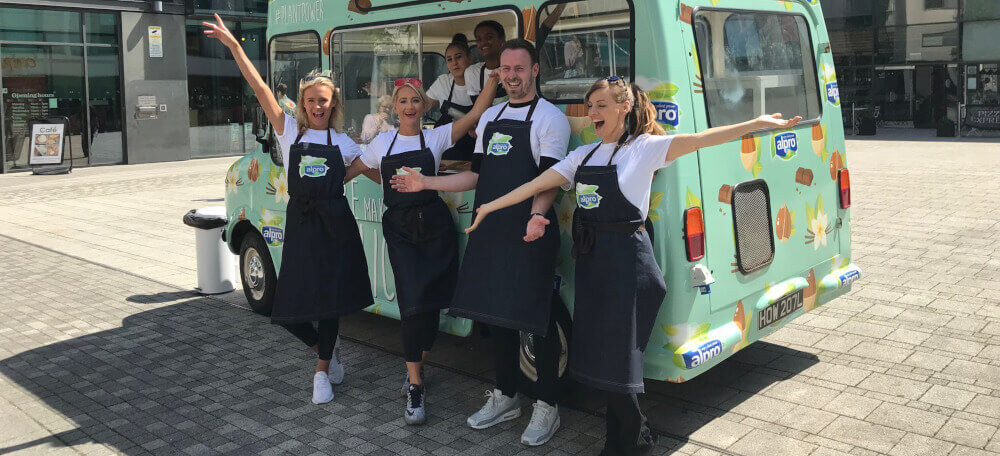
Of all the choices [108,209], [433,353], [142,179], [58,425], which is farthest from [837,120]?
[142,179]

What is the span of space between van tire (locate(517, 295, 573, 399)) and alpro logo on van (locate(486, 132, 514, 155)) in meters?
0.78

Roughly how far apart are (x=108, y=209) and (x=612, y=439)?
11219 mm

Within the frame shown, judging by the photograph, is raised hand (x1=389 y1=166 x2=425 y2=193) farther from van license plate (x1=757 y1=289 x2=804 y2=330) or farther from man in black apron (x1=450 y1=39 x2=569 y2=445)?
van license plate (x1=757 y1=289 x2=804 y2=330)

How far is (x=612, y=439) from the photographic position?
4328mm

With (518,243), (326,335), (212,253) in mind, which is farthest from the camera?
(212,253)

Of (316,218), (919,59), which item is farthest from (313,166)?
(919,59)

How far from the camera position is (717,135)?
404 centimetres

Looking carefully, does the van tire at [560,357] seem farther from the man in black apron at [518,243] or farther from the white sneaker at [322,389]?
the white sneaker at [322,389]

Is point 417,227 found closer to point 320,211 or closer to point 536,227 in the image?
point 320,211

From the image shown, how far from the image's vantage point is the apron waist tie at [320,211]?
519 cm

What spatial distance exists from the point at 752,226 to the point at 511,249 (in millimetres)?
1280

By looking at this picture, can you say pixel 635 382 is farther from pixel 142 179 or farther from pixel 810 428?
pixel 142 179

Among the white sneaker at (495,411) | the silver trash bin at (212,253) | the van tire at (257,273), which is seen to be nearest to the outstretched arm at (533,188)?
the white sneaker at (495,411)

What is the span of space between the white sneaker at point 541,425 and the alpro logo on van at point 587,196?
1.08 m
